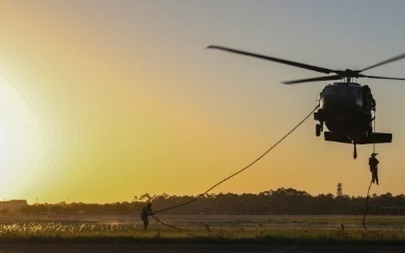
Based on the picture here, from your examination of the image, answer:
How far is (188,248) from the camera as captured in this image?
36844 millimetres

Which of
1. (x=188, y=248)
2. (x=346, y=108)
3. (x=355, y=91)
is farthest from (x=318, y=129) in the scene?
(x=188, y=248)

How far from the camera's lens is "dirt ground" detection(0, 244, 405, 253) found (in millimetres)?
35312

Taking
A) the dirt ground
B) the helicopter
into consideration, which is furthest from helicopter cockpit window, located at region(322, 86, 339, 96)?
the dirt ground

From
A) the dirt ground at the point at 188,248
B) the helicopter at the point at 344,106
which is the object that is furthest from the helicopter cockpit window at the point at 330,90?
the dirt ground at the point at 188,248

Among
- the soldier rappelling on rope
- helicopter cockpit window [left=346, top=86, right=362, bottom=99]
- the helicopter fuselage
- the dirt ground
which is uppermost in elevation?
helicopter cockpit window [left=346, top=86, right=362, bottom=99]

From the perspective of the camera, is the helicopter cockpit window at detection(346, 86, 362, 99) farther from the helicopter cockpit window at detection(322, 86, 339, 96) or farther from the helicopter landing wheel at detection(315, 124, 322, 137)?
the helicopter landing wheel at detection(315, 124, 322, 137)

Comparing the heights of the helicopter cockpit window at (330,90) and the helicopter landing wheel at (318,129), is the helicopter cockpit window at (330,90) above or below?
above

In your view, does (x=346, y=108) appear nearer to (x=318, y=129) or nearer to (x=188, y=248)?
(x=318, y=129)

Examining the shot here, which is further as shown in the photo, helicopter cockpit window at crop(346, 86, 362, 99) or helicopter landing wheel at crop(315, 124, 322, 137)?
helicopter landing wheel at crop(315, 124, 322, 137)

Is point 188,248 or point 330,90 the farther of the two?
point 188,248

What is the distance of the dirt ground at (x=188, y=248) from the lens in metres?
35.3

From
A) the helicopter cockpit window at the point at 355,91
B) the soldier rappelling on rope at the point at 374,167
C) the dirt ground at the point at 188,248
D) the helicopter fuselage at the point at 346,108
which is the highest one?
the helicopter cockpit window at the point at 355,91

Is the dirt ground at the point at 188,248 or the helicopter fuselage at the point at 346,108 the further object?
the dirt ground at the point at 188,248

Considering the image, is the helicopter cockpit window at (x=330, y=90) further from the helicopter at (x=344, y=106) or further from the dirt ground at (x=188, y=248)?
the dirt ground at (x=188, y=248)
